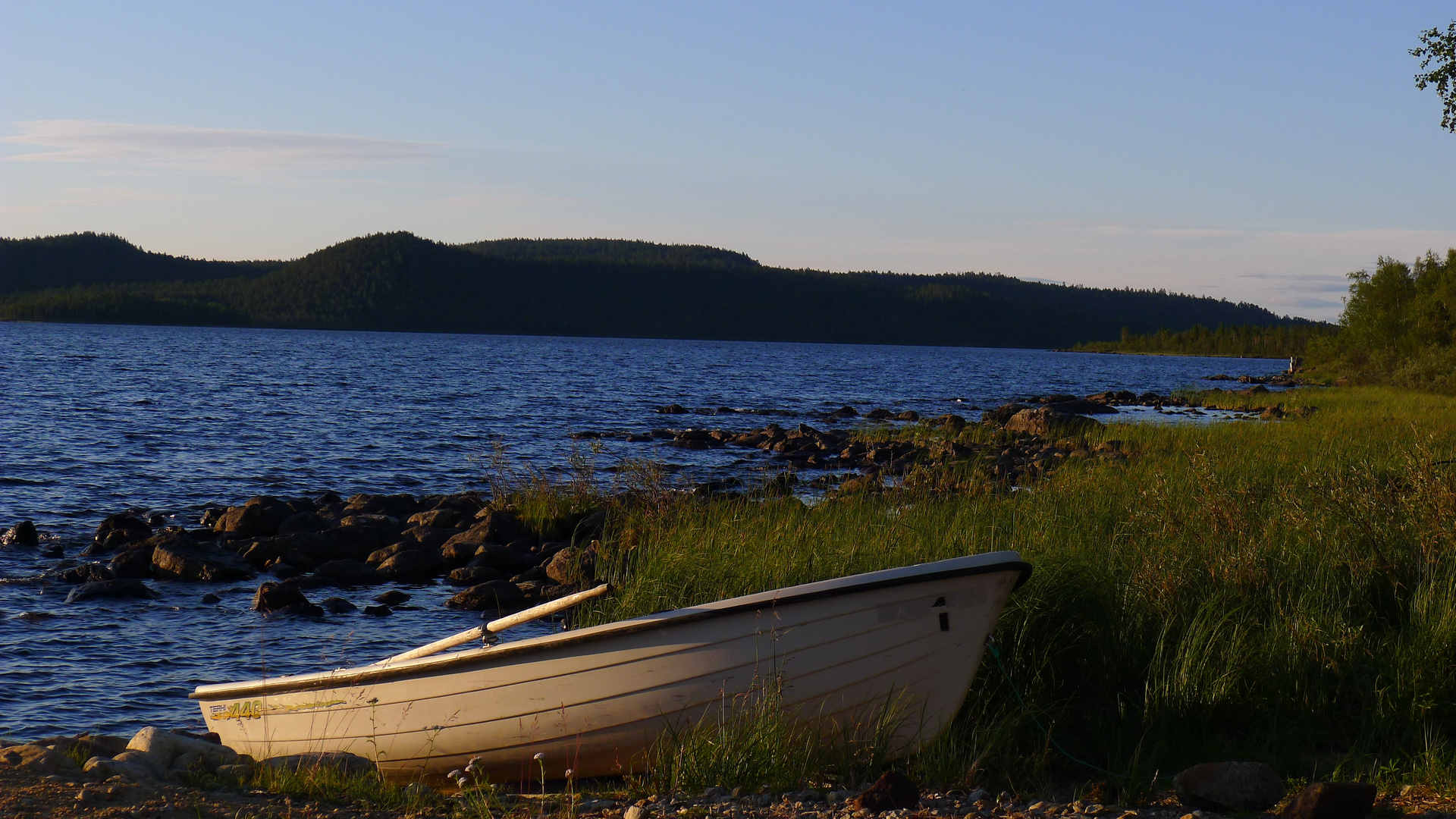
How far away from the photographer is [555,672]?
609 centimetres

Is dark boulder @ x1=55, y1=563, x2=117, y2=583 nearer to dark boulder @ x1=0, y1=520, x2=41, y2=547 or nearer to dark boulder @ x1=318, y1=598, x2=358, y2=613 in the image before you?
dark boulder @ x1=0, y1=520, x2=41, y2=547

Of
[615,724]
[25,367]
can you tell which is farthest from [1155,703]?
[25,367]

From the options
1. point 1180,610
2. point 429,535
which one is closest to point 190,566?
point 429,535

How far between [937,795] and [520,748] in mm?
2583

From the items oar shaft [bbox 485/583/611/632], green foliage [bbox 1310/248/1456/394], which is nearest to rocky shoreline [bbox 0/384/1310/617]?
oar shaft [bbox 485/583/611/632]

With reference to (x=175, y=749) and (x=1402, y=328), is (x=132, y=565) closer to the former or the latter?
(x=175, y=749)

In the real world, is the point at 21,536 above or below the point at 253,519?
below

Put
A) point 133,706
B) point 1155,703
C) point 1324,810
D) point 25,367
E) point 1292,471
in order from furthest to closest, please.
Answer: point 25,367, point 1292,471, point 133,706, point 1155,703, point 1324,810

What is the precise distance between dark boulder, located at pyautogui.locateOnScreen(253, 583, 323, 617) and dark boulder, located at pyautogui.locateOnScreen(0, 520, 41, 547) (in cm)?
581

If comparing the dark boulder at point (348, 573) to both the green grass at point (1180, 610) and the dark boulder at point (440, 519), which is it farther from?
the green grass at point (1180, 610)

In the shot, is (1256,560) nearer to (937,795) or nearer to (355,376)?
(937,795)

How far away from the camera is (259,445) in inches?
1168

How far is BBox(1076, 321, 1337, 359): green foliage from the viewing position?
161 metres

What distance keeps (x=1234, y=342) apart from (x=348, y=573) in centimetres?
18373
